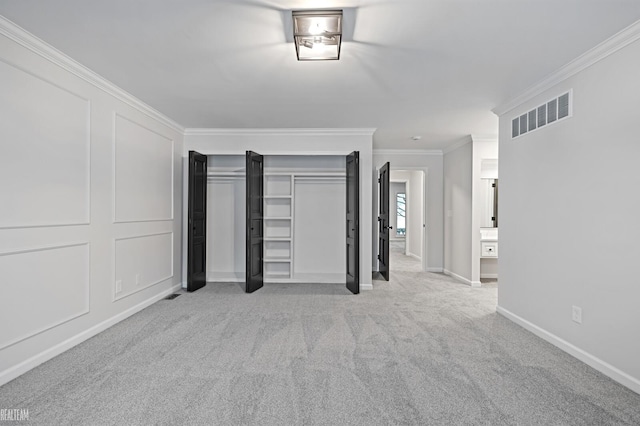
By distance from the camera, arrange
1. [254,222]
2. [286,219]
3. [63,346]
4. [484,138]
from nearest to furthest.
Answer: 1. [63,346]
2. [254,222]
3. [484,138]
4. [286,219]

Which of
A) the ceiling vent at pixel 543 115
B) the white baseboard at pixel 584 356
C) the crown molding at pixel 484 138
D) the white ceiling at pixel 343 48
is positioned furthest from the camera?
the crown molding at pixel 484 138

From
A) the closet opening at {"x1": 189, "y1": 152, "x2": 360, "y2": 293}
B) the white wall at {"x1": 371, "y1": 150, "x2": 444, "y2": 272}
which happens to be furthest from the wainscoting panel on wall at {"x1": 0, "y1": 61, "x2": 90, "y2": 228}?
the white wall at {"x1": 371, "y1": 150, "x2": 444, "y2": 272}

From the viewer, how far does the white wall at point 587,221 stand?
8.06 ft

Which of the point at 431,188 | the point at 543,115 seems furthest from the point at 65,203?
the point at 431,188

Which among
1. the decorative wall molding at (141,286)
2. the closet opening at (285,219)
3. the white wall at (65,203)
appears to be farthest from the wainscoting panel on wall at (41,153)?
the closet opening at (285,219)

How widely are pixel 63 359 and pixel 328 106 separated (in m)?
3.57

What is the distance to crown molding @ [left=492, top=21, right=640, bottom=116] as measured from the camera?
2.43 m

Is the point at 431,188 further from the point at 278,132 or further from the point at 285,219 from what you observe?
the point at 278,132

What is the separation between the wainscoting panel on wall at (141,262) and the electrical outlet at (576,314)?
4.38 metres

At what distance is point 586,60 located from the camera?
2.81 meters

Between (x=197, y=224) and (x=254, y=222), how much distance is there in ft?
2.89

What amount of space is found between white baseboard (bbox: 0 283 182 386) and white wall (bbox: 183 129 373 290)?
2.52 m

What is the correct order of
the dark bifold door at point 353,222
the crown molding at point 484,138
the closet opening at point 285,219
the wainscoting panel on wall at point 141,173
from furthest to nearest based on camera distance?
1. the closet opening at point 285,219
2. the crown molding at point 484,138
3. the dark bifold door at point 353,222
4. the wainscoting panel on wall at point 141,173

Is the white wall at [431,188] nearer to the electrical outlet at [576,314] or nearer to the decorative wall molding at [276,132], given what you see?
the decorative wall molding at [276,132]
